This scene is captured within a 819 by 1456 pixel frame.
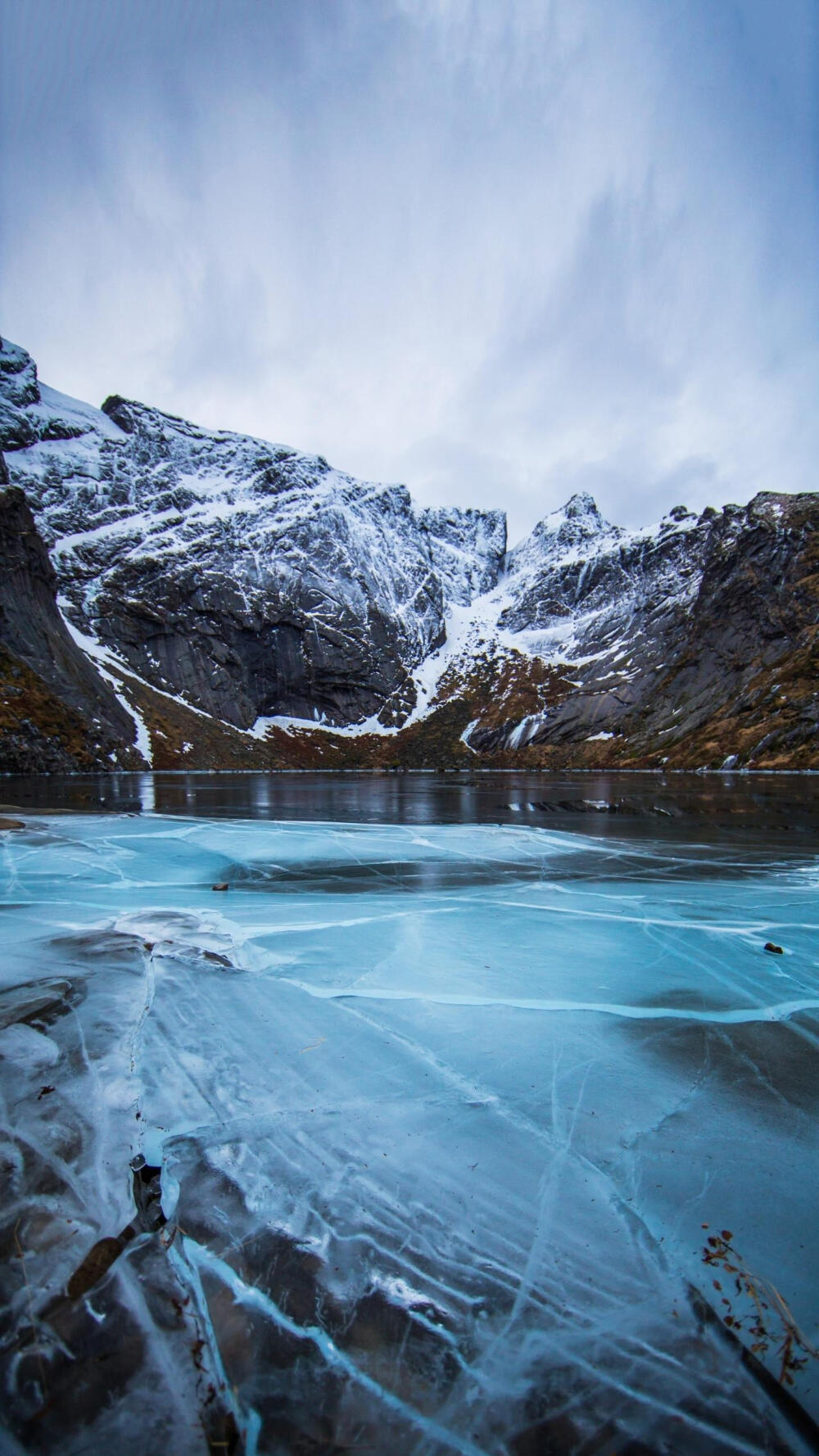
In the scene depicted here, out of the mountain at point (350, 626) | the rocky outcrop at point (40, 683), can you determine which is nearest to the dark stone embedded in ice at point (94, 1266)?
the rocky outcrop at point (40, 683)

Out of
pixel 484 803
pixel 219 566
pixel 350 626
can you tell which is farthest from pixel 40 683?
pixel 350 626

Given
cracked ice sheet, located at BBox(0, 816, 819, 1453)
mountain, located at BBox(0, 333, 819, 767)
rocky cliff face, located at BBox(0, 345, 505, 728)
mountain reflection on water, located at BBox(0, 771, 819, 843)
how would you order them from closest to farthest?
cracked ice sheet, located at BBox(0, 816, 819, 1453), mountain reflection on water, located at BBox(0, 771, 819, 843), mountain, located at BBox(0, 333, 819, 767), rocky cliff face, located at BBox(0, 345, 505, 728)

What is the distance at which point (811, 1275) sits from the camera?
3.11 m

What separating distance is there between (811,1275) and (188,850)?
1677 centimetres

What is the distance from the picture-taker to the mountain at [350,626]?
9800 centimetres

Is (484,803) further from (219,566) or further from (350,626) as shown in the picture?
(350,626)

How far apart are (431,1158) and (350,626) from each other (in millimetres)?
159627

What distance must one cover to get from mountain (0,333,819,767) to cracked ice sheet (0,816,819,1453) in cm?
7924

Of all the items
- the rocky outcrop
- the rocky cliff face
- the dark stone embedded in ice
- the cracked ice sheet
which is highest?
the rocky cliff face

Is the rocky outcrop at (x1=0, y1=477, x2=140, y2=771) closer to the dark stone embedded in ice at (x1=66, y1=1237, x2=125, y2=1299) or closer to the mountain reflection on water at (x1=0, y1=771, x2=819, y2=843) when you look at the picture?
the mountain reflection on water at (x1=0, y1=771, x2=819, y2=843)

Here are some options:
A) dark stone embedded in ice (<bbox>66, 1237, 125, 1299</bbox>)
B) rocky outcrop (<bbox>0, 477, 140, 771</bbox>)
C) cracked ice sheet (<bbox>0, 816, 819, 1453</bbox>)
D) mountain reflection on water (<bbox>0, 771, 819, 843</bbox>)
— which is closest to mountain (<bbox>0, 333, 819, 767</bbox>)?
rocky outcrop (<bbox>0, 477, 140, 771</bbox>)

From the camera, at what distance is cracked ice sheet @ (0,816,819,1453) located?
99.3 inches

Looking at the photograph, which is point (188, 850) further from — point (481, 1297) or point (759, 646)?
point (759, 646)

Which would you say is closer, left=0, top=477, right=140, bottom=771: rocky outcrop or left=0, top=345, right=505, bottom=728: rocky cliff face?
left=0, top=477, right=140, bottom=771: rocky outcrop
